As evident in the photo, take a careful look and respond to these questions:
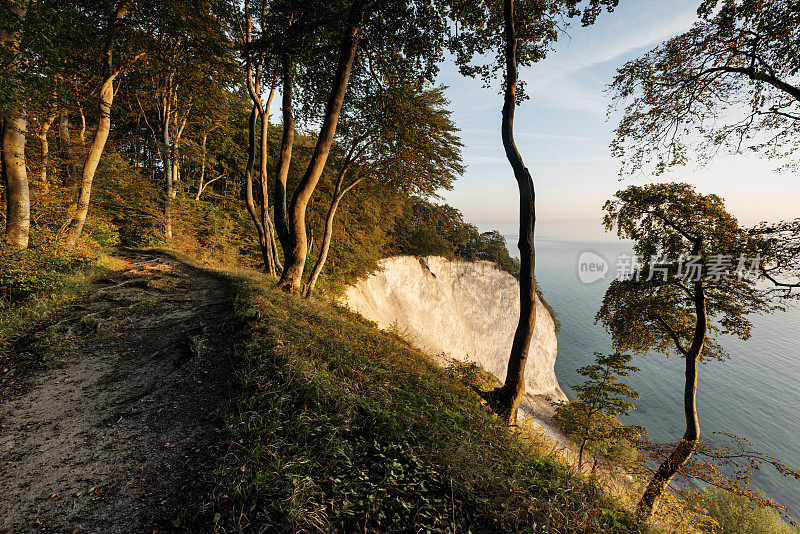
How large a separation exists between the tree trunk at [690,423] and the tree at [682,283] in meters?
0.02

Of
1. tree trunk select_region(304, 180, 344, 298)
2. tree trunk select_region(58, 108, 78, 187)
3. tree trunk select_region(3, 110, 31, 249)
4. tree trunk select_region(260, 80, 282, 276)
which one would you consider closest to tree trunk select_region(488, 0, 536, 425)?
tree trunk select_region(304, 180, 344, 298)

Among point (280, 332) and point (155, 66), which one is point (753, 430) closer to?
point (280, 332)

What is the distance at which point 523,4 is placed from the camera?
7.00 metres

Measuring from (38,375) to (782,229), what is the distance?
47.7 feet

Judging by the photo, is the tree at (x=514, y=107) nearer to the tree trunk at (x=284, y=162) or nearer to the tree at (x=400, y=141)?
the tree at (x=400, y=141)

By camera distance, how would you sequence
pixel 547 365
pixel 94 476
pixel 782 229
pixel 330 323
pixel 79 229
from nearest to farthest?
pixel 94 476, pixel 782 229, pixel 330 323, pixel 79 229, pixel 547 365

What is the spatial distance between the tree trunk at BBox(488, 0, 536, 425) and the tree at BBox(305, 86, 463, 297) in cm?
320

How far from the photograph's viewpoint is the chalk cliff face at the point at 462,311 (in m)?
25.1

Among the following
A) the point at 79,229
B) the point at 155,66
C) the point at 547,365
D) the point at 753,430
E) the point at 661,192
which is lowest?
the point at 753,430

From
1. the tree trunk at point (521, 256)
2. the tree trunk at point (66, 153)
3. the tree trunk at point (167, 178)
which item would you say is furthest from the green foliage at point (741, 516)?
the tree trunk at point (167, 178)

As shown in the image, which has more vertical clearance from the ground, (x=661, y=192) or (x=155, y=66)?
(x=155, y=66)

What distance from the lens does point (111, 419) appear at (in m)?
3.10

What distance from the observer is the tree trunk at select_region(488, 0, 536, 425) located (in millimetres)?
6148

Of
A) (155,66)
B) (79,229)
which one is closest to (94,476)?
(79,229)
